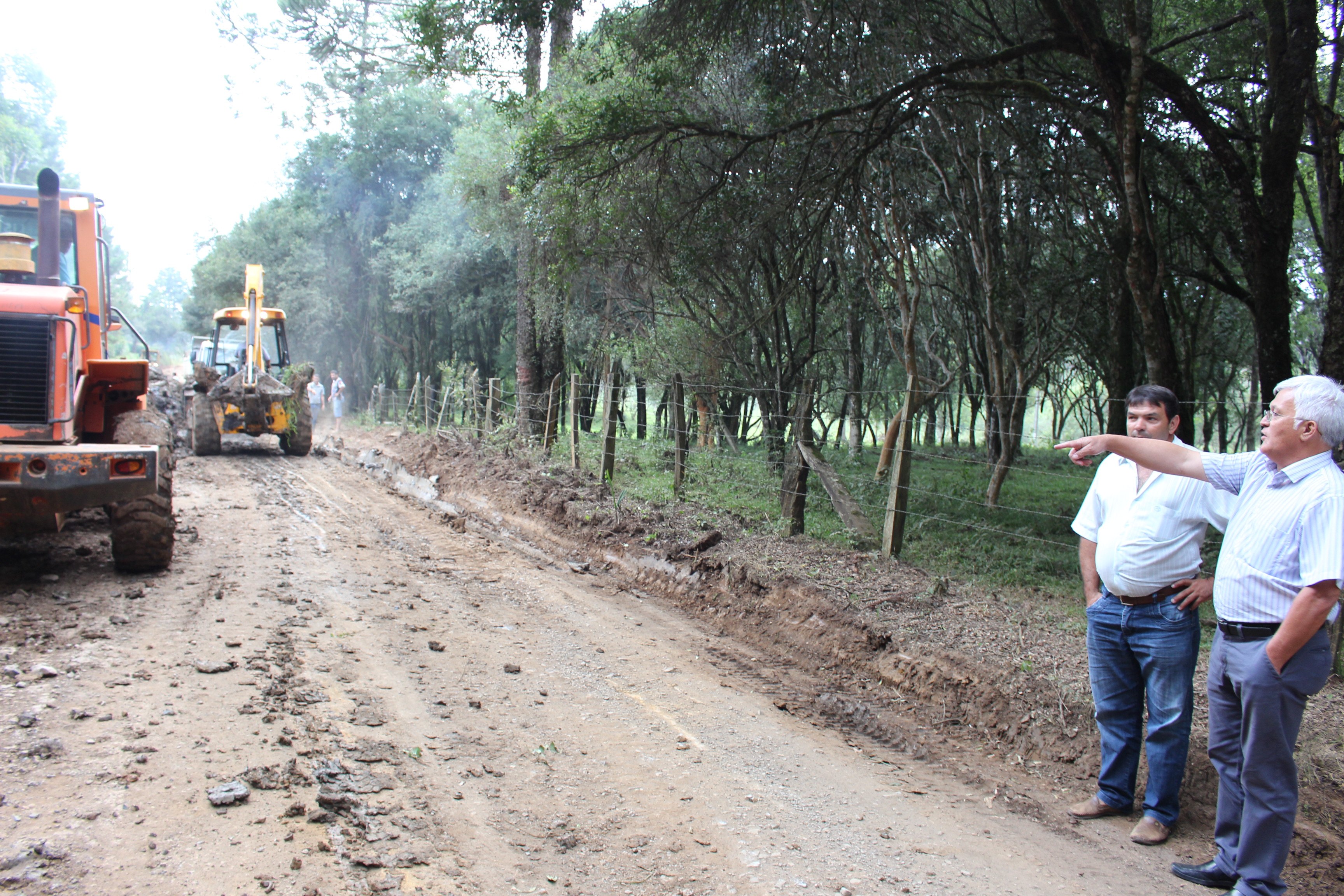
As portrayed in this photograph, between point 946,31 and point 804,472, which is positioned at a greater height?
point 946,31

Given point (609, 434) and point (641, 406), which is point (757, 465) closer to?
point (609, 434)

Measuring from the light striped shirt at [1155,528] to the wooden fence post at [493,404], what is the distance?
12483 millimetres

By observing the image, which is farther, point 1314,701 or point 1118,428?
point 1118,428

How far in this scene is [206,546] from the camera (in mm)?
8055

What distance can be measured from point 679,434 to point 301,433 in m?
10.1

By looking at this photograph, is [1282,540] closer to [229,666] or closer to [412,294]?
[229,666]

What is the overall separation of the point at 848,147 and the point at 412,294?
67.2ft

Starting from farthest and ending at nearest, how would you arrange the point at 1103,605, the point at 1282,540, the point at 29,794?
1. the point at 1103,605
2. the point at 29,794
3. the point at 1282,540

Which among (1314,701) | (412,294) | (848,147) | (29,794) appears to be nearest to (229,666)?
(29,794)

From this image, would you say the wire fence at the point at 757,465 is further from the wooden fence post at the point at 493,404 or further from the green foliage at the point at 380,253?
the green foliage at the point at 380,253

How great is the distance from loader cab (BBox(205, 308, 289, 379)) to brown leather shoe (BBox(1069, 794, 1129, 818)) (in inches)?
683


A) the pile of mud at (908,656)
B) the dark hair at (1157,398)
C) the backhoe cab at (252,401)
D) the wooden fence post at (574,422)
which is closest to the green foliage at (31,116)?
the backhoe cab at (252,401)

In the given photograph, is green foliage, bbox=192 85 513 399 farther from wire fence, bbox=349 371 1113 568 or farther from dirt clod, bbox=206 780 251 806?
dirt clod, bbox=206 780 251 806

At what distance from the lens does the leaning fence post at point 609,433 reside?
10812 millimetres
